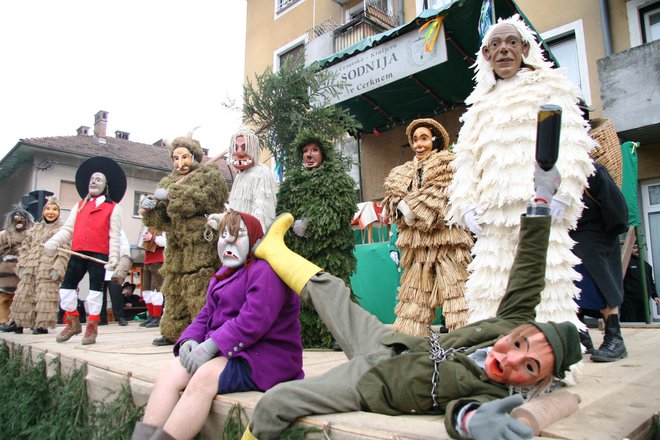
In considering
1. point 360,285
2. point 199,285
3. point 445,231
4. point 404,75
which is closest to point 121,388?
point 199,285

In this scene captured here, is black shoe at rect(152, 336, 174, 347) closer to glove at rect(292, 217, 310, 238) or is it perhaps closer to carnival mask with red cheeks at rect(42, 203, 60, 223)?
glove at rect(292, 217, 310, 238)

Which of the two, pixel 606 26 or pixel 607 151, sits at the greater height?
pixel 606 26

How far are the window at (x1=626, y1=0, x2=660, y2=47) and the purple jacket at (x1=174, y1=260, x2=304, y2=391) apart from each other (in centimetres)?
922

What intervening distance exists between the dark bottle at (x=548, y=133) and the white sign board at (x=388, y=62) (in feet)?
20.7

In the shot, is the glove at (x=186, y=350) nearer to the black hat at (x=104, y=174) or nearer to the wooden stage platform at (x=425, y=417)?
the wooden stage platform at (x=425, y=417)

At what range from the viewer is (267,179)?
4469mm

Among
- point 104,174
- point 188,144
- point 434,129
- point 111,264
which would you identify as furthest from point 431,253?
point 104,174

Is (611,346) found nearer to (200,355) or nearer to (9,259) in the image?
(200,355)

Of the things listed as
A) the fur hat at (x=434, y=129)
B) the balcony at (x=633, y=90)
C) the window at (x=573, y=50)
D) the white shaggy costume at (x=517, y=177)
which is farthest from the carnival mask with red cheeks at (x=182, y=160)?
the window at (x=573, y=50)

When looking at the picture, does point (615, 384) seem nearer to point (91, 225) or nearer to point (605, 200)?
point (605, 200)

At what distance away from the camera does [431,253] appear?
160 inches

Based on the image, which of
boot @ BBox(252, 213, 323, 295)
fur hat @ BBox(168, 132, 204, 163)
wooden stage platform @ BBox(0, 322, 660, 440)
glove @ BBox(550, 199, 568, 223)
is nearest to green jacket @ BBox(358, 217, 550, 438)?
wooden stage platform @ BBox(0, 322, 660, 440)

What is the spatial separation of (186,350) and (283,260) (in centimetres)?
69

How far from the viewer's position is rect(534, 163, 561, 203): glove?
1.82 metres
